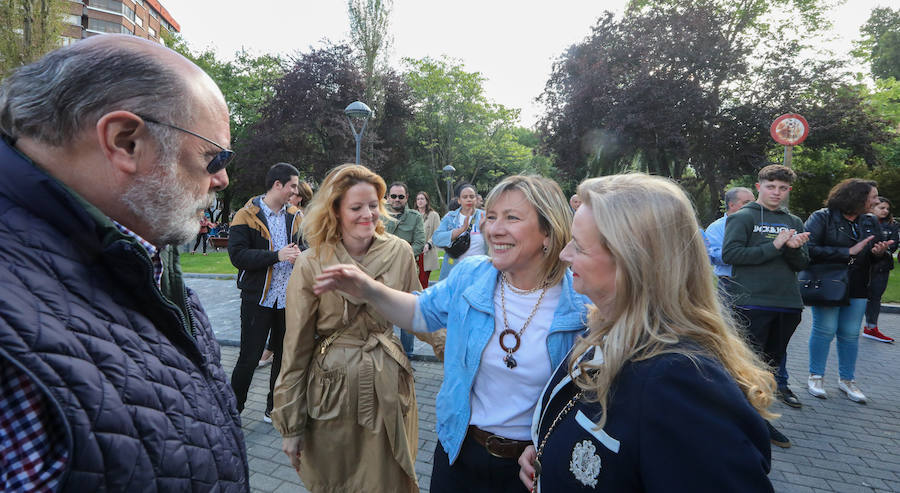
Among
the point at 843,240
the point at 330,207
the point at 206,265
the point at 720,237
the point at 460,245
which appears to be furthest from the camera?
the point at 206,265

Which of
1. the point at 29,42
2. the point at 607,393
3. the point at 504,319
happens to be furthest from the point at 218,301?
the point at 29,42

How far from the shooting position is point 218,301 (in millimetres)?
9836

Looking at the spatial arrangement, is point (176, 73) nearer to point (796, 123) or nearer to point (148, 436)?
point (148, 436)

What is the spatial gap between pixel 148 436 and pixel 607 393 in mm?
1127

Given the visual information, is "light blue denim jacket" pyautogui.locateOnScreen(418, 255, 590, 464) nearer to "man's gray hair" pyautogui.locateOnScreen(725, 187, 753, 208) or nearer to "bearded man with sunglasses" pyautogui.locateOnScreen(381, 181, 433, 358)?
"bearded man with sunglasses" pyautogui.locateOnScreen(381, 181, 433, 358)

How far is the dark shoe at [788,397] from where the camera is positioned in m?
4.75

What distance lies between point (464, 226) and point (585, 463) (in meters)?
5.50

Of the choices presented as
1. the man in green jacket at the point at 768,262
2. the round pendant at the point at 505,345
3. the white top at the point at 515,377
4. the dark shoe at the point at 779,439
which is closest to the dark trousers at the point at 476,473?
the white top at the point at 515,377

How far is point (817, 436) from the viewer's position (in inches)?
162

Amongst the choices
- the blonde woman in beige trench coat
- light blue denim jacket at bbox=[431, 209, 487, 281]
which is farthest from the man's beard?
light blue denim jacket at bbox=[431, 209, 487, 281]

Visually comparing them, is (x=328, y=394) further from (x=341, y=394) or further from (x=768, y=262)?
(x=768, y=262)

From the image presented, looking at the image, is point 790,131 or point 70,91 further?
point 790,131

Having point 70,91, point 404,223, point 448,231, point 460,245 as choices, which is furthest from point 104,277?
point 404,223

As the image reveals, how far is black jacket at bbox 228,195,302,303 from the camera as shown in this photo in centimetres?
413
